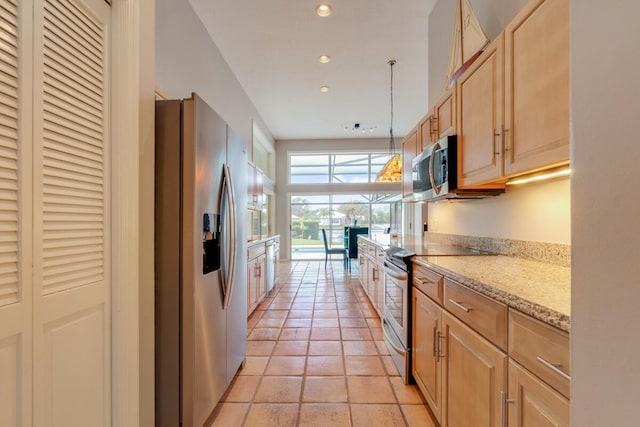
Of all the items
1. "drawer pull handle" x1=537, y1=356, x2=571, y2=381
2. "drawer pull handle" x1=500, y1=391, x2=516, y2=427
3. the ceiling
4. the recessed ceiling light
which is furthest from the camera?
the ceiling

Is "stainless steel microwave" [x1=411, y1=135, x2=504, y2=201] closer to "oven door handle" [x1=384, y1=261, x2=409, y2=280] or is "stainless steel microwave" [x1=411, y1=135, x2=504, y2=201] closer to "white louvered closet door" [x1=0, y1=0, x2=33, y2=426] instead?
"oven door handle" [x1=384, y1=261, x2=409, y2=280]

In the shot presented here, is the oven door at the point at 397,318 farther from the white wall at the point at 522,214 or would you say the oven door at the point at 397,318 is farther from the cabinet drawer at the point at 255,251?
the cabinet drawer at the point at 255,251

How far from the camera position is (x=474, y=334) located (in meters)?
1.20

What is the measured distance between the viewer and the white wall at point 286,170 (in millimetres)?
8016

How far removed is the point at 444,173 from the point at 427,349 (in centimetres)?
122

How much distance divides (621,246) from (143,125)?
5.62ft

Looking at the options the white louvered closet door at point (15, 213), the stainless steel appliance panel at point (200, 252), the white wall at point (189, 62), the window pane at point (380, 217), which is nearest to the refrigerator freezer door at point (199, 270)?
the stainless steel appliance panel at point (200, 252)

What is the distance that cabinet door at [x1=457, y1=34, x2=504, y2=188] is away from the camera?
5.21 feet

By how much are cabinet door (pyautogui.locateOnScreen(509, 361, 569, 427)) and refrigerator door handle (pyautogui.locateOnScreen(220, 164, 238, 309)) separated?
1535 millimetres

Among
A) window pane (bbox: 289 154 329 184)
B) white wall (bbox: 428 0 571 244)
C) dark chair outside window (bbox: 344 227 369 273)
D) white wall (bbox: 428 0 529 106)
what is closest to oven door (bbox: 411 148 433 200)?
white wall (bbox: 428 0 571 244)

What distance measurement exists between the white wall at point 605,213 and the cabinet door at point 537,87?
76 centimetres

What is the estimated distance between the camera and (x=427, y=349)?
171 cm

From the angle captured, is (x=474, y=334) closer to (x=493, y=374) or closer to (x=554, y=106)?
(x=493, y=374)

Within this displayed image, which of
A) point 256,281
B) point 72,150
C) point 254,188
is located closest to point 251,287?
point 256,281
